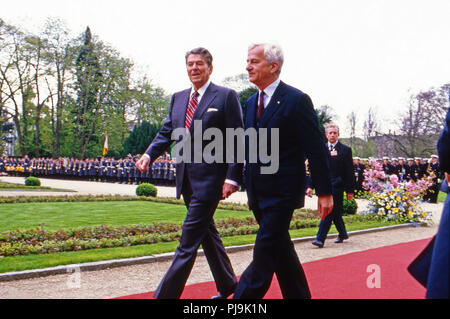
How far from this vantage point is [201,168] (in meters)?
4.11

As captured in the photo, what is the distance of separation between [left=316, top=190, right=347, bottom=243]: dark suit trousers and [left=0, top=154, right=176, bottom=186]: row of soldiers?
2129cm

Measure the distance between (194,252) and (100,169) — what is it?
1274 inches

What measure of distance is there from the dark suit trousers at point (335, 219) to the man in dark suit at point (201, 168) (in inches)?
152

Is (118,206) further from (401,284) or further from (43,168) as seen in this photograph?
(43,168)

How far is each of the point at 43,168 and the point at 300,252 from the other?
37.6 metres

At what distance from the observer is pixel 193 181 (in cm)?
411

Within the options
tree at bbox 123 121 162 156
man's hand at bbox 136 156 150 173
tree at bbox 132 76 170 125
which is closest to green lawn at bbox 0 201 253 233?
man's hand at bbox 136 156 150 173

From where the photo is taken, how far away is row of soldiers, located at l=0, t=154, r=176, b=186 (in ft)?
102

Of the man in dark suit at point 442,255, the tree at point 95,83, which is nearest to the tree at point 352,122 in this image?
the tree at point 95,83

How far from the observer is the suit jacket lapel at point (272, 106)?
12.1ft

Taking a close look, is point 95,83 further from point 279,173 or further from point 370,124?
point 279,173

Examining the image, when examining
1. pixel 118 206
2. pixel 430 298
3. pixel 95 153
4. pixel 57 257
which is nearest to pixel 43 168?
pixel 95 153

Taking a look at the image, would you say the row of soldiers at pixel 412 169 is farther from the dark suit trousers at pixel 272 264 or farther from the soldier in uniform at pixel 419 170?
the dark suit trousers at pixel 272 264

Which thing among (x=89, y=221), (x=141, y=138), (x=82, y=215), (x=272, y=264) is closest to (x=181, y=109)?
(x=272, y=264)
